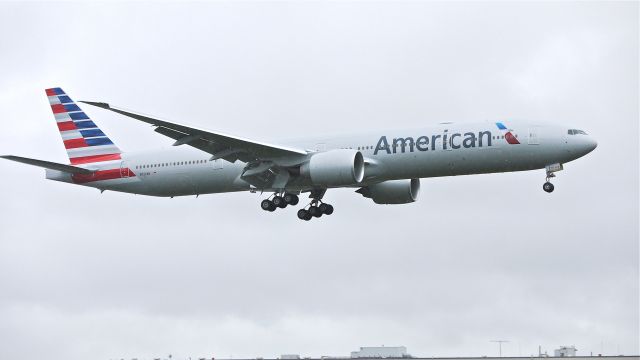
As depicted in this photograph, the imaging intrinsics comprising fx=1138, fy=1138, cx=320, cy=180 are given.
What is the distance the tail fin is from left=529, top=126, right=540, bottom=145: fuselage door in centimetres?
2279

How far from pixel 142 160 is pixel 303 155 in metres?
10.4

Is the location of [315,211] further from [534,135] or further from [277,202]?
[534,135]

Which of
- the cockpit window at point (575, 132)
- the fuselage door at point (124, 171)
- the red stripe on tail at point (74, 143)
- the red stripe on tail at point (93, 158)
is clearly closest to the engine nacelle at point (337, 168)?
the cockpit window at point (575, 132)

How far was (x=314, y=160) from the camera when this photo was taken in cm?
5319

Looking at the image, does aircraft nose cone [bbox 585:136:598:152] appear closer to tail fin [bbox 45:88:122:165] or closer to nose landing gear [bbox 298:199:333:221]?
nose landing gear [bbox 298:199:333:221]

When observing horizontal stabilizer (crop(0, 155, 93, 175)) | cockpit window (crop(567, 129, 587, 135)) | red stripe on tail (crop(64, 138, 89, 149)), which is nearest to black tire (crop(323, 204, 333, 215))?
horizontal stabilizer (crop(0, 155, 93, 175))

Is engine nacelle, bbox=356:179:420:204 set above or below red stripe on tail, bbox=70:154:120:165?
below

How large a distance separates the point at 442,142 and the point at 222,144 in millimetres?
10556

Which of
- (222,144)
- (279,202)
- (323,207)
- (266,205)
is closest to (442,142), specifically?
(279,202)

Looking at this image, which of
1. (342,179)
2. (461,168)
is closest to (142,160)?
(342,179)

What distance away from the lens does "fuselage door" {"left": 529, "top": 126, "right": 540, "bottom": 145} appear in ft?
168

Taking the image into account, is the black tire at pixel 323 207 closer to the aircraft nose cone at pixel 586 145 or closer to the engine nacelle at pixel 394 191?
the engine nacelle at pixel 394 191

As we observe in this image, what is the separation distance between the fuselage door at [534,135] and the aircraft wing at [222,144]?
10.7 meters

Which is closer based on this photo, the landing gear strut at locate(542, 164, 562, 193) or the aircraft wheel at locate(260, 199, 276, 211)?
the landing gear strut at locate(542, 164, 562, 193)
